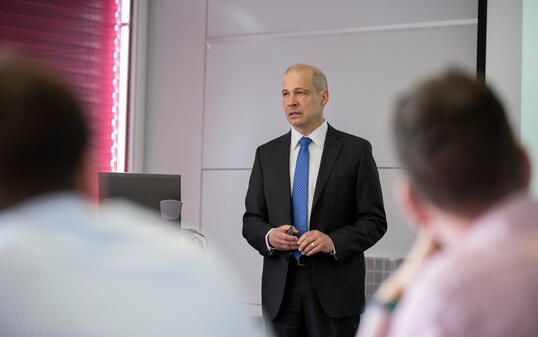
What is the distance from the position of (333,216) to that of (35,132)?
226 centimetres

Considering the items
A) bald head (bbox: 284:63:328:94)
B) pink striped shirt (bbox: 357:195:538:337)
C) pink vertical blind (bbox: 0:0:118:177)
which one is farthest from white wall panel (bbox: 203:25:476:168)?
pink striped shirt (bbox: 357:195:538:337)

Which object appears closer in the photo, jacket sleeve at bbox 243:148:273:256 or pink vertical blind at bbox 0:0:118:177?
jacket sleeve at bbox 243:148:273:256

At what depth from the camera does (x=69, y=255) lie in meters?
0.74

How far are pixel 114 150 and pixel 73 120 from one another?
4.19 meters

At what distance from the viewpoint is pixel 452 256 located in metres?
0.76

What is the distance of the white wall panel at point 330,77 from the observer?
427cm

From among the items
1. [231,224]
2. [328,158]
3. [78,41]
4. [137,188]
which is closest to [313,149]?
[328,158]

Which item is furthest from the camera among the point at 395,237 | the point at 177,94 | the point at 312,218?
the point at 177,94

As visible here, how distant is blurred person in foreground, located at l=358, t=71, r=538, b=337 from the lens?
709 millimetres

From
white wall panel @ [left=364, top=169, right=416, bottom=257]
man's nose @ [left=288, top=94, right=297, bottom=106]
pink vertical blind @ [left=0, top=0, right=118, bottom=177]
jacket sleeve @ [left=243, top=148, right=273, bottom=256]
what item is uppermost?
pink vertical blind @ [left=0, top=0, right=118, bottom=177]

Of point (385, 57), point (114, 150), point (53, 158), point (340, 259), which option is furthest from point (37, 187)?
point (114, 150)

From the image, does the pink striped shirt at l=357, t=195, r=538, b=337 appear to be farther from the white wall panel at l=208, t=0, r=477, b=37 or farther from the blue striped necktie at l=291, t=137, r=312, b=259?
the white wall panel at l=208, t=0, r=477, b=37

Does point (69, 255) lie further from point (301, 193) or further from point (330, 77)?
point (330, 77)

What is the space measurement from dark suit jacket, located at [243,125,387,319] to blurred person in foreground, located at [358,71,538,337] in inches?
74.7
